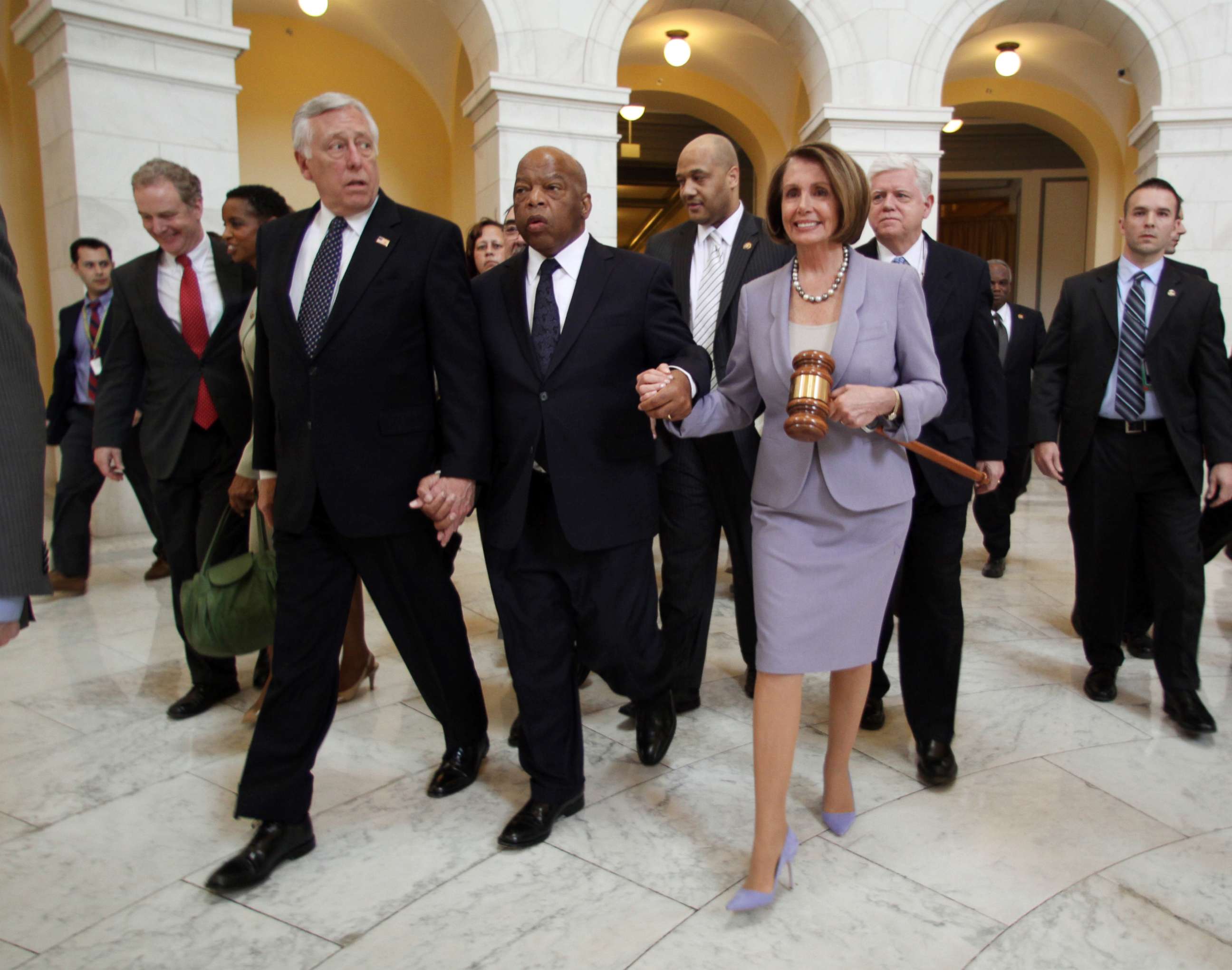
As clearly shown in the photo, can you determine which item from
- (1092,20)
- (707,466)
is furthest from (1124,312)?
(1092,20)

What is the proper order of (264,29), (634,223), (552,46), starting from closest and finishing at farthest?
(552,46)
(264,29)
(634,223)

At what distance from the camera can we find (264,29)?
1156cm

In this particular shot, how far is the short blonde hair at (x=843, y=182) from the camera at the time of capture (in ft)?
8.45

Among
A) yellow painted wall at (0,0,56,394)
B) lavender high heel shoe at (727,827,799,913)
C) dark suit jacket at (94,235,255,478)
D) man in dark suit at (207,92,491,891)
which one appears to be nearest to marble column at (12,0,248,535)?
yellow painted wall at (0,0,56,394)

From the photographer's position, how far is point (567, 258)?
2.96 metres

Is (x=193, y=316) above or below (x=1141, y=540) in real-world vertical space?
above

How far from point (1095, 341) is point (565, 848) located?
9.79 feet

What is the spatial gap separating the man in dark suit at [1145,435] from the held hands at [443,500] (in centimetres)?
254

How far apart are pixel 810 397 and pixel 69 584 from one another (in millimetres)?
5344

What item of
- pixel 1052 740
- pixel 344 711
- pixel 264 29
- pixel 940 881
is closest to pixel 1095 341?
pixel 1052 740

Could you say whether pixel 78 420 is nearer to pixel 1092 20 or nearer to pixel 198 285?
pixel 198 285

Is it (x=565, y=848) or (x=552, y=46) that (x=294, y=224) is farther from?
(x=552, y=46)

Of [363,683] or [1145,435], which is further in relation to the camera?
[363,683]

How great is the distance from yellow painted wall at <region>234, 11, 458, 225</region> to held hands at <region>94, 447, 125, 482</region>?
27.1 ft
